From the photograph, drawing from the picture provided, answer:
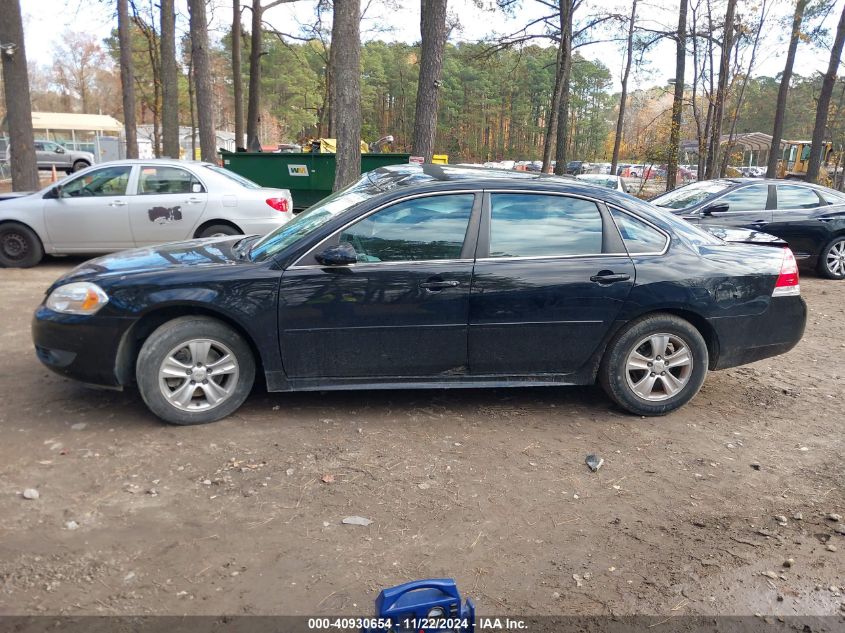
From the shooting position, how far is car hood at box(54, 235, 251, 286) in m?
4.25

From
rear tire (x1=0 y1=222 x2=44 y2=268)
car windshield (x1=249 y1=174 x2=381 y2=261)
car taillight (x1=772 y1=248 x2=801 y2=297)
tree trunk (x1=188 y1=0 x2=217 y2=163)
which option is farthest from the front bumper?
tree trunk (x1=188 y1=0 x2=217 y2=163)

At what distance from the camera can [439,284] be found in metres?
4.21

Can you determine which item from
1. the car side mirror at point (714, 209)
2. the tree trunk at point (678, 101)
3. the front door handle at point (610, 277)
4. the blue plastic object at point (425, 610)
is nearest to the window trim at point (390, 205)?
the front door handle at point (610, 277)

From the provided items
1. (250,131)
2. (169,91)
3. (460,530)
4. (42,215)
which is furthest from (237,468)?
(250,131)

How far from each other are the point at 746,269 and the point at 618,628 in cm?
295

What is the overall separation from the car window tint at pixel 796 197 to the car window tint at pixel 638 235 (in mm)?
6842

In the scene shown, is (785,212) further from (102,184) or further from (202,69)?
(202,69)

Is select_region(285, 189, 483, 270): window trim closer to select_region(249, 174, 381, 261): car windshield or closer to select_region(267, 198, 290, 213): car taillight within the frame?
select_region(249, 174, 381, 261): car windshield

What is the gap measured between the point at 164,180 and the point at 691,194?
8002mm

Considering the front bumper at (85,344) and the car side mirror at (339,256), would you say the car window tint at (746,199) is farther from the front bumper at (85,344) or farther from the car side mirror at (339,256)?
the front bumper at (85,344)

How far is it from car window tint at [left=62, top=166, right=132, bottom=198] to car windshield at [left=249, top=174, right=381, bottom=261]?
214 inches

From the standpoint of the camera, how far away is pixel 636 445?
4164 millimetres

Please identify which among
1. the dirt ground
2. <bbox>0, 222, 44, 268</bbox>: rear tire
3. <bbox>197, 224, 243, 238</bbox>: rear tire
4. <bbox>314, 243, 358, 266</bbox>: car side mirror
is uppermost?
<bbox>314, 243, 358, 266</bbox>: car side mirror

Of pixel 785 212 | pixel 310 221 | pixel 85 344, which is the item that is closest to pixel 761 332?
pixel 310 221
